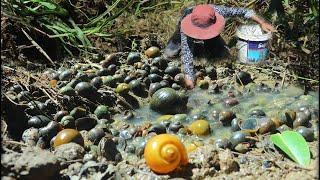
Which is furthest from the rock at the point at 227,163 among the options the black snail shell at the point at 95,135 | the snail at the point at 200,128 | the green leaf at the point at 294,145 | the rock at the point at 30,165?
the rock at the point at 30,165

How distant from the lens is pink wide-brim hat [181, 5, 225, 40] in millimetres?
4891

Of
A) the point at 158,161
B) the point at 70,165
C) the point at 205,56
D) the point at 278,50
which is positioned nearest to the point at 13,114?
the point at 70,165

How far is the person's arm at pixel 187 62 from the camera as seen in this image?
A: 15.9 ft

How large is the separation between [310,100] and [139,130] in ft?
4.21

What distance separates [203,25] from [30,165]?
2.24 metres

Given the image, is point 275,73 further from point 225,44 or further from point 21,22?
point 21,22

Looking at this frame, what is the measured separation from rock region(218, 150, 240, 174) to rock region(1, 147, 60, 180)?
0.97 metres

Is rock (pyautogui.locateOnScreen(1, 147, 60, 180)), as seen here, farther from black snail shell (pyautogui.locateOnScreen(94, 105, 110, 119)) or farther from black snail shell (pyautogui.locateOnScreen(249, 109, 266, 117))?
black snail shell (pyautogui.locateOnScreen(249, 109, 266, 117))

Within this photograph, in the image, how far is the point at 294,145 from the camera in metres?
3.78

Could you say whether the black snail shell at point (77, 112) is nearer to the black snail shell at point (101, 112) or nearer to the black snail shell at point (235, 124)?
the black snail shell at point (101, 112)

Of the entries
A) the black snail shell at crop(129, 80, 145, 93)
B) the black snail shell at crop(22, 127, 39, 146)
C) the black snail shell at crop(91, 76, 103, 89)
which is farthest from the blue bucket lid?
the black snail shell at crop(22, 127, 39, 146)

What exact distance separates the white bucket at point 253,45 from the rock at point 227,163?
1.53 metres

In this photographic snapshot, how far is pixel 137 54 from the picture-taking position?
511 cm

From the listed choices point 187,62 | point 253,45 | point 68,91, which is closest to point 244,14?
point 253,45
